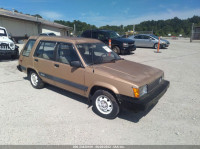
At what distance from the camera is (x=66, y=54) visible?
3.74 m

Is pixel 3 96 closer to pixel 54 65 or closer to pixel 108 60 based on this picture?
pixel 54 65

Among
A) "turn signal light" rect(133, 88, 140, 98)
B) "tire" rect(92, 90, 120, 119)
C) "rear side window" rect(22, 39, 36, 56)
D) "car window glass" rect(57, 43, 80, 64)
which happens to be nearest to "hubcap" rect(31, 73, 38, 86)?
"rear side window" rect(22, 39, 36, 56)

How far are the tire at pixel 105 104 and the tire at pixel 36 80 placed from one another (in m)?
2.31

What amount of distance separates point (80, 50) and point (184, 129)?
2.89m

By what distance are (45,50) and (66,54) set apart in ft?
3.14

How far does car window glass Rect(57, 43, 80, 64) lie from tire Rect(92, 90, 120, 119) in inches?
41.3

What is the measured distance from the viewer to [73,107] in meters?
3.69

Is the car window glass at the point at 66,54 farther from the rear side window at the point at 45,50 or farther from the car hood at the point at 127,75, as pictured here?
the car hood at the point at 127,75

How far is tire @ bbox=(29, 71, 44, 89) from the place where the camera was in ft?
15.3

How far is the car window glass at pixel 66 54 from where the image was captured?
3.59 meters

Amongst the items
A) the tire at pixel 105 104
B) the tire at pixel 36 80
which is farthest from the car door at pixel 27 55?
the tire at pixel 105 104

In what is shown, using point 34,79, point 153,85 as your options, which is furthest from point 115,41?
point 153,85

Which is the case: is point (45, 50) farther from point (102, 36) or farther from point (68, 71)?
point (102, 36)

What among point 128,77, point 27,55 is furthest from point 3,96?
point 128,77
